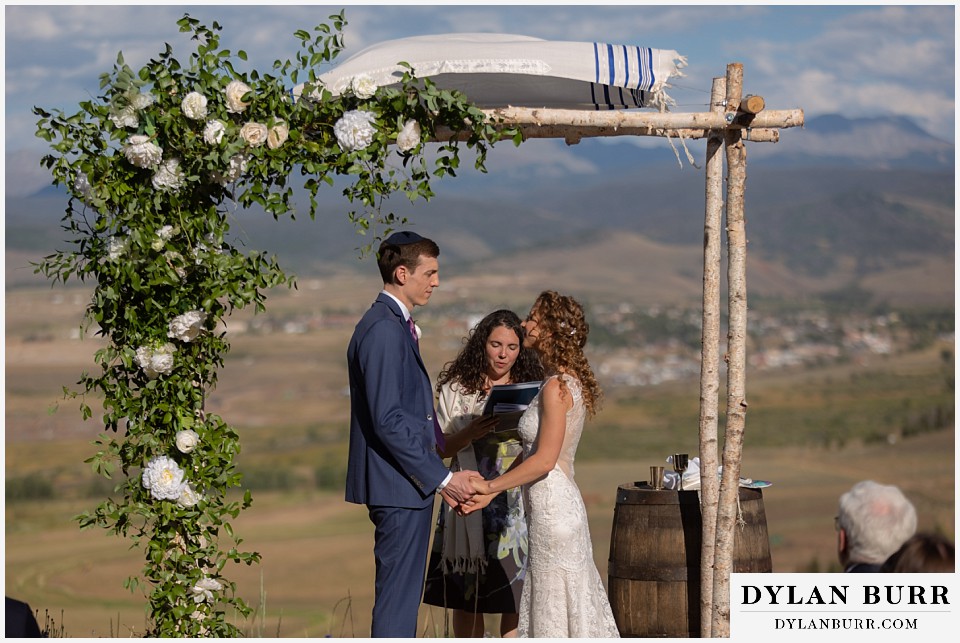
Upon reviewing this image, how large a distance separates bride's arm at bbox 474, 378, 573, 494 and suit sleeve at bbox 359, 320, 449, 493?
308 millimetres

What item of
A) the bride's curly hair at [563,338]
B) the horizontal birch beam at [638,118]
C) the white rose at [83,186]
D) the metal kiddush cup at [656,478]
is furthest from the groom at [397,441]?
the white rose at [83,186]

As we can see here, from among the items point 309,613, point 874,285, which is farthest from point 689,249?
point 309,613

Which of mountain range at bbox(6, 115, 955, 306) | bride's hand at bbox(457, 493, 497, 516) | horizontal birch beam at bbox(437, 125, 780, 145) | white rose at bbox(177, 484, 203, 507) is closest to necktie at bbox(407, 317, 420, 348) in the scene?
bride's hand at bbox(457, 493, 497, 516)

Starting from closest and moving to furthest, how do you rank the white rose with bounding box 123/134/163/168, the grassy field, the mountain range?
the white rose with bounding box 123/134/163/168
the grassy field
the mountain range

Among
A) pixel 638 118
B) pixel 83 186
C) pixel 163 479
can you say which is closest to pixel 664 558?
pixel 638 118

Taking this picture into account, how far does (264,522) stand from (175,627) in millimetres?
39006

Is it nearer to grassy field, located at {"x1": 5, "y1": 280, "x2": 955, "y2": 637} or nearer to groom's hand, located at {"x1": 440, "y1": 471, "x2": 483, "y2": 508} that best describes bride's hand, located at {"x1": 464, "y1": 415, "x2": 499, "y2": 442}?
groom's hand, located at {"x1": 440, "y1": 471, "x2": 483, "y2": 508}

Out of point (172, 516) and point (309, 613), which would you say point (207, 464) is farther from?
point (309, 613)

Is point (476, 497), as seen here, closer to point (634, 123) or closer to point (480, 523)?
point (480, 523)

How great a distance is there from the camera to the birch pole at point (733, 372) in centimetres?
498

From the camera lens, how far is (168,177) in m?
4.56

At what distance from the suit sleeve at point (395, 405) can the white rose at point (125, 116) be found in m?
1.29

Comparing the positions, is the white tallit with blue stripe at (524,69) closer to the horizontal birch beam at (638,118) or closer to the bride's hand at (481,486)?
the horizontal birch beam at (638,118)

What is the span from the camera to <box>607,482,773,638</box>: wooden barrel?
5.12 m
